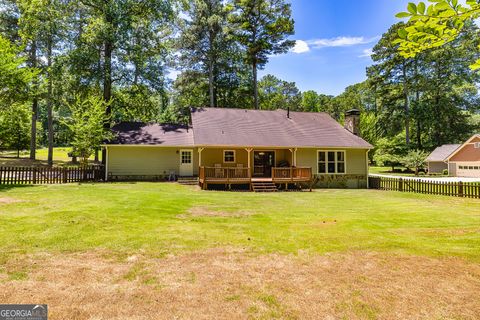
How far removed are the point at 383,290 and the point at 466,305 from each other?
3.23ft

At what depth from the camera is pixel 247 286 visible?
422 cm

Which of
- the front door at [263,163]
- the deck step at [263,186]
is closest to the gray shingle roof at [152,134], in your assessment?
the front door at [263,163]

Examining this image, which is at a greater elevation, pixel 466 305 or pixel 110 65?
pixel 110 65

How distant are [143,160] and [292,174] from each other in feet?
36.1

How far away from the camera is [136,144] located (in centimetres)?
2036

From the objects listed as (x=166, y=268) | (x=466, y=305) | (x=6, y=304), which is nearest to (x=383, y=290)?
(x=466, y=305)

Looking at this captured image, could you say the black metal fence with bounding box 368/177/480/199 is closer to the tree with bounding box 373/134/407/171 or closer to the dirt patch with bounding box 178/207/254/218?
the dirt patch with bounding box 178/207/254/218

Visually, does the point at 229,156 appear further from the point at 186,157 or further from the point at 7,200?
the point at 7,200

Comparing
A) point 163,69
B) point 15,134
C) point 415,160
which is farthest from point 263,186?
point 15,134

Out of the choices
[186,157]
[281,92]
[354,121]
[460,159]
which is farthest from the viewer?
[281,92]

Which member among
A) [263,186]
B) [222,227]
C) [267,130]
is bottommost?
[222,227]

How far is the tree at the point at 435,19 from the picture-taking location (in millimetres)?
2412

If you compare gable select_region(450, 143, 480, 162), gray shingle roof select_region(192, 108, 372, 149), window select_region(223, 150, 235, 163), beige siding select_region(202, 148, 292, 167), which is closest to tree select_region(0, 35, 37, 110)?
gray shingle roof select_region(192, 108, 372, 149)

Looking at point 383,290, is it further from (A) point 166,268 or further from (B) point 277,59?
(B) point 277,59
